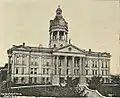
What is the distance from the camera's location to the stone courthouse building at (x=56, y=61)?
2059 mm

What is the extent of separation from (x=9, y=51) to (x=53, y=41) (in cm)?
33

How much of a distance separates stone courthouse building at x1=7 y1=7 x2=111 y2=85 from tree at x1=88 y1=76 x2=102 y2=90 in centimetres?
3

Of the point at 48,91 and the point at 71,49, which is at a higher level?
the point at 71,49

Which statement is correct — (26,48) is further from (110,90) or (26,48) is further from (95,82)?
(110,90)

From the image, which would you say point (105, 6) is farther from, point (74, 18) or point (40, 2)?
point (40, 2)

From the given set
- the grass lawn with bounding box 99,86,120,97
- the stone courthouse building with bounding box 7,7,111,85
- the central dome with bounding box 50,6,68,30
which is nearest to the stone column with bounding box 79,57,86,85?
the stone courthouse building with bounding box 7,7,111,85

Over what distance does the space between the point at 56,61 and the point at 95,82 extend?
317 mm

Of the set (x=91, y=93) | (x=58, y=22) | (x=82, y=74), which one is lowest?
(x=91, y=93)

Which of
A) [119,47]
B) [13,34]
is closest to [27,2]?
[13,34]

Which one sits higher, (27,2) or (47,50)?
(27,2)

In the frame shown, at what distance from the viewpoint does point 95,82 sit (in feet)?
7.14

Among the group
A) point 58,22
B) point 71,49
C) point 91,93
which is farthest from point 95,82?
point 58,22

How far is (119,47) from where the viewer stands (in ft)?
7.26

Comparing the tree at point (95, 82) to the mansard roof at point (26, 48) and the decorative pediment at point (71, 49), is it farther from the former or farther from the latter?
the mansard roof at point (26, 48)
